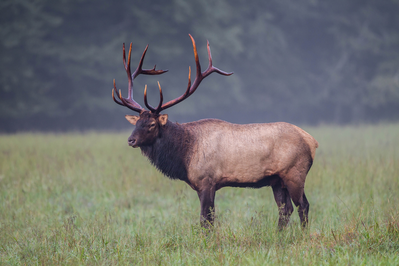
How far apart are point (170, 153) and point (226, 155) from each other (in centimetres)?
72

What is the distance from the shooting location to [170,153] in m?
4.94

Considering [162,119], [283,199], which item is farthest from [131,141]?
[283,199]

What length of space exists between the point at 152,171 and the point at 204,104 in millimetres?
19308

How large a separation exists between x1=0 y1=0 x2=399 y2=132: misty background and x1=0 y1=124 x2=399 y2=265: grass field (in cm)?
1215

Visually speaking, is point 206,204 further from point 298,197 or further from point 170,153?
point 298,197

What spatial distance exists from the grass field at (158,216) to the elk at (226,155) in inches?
16.9

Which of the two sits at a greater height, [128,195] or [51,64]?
[51,64]

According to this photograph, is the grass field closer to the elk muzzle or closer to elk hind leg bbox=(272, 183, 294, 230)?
elk hind leg bbox=(272, 183, 294, 230)

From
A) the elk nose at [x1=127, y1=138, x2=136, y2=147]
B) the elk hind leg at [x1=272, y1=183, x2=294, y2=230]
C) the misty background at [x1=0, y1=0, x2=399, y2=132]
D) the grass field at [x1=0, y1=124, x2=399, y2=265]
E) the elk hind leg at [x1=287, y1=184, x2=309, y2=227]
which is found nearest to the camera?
the grass field at [x1=0, y1=124, x2=399, y2=265]

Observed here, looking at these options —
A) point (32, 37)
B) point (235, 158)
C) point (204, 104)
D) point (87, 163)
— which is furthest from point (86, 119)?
point (235, 158)

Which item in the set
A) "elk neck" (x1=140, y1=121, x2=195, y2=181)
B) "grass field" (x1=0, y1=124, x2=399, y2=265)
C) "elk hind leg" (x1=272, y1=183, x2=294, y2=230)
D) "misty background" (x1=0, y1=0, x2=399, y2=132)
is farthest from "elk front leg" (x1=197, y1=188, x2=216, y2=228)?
"misty background" (x1=0, y1=0, x2=399, y2=132)

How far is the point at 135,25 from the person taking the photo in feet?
89.0

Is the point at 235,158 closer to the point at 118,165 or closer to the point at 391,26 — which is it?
the point at 118,165

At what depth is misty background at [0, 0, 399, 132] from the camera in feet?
80.1
